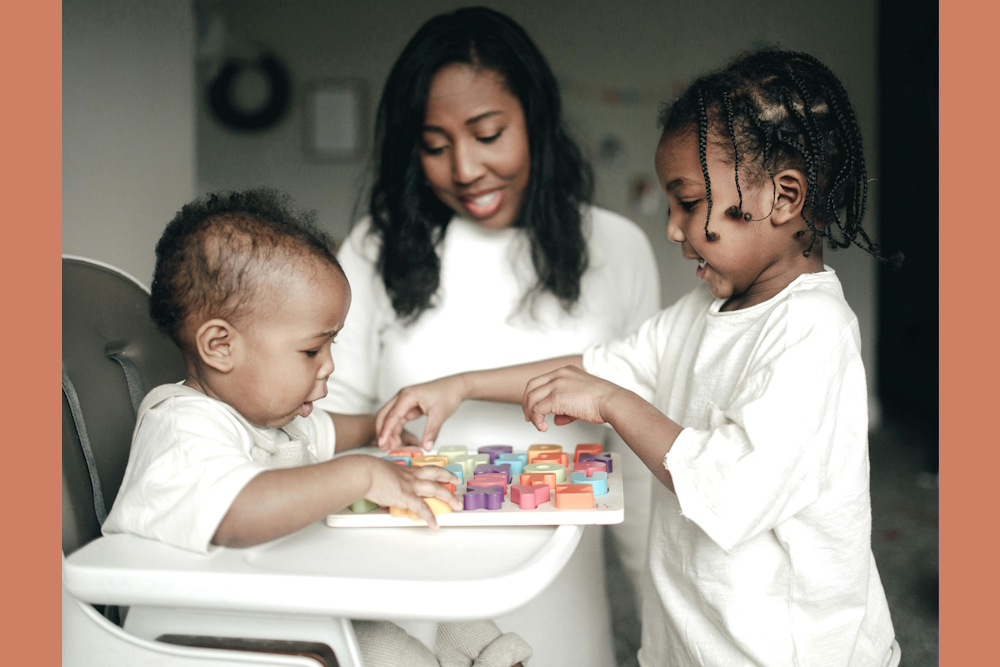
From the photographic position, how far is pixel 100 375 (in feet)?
3.05

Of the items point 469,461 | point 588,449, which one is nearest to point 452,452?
point 469,461

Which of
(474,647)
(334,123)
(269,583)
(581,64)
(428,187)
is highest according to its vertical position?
(581,64)

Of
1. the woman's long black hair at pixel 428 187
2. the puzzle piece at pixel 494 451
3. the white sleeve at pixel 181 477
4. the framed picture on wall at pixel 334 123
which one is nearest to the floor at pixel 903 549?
the puzzle piece at pixel 494 451

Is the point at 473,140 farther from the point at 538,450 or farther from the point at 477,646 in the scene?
the point at 477,646

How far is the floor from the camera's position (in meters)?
1.63

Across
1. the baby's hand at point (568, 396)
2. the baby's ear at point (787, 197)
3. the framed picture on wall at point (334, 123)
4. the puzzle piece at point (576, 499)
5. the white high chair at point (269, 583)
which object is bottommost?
the white high chair at point (269, 583)

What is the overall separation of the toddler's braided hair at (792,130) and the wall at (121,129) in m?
0.73

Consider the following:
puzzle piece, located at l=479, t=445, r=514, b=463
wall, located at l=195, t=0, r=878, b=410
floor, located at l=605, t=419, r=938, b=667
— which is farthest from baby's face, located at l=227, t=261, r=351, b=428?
wall, located at l=195, t=0, r=878, b=410

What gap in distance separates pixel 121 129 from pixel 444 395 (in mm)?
616

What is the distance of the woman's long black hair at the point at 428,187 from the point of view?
4.27 feet

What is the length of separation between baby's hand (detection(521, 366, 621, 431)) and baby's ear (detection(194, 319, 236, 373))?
0.36 metres

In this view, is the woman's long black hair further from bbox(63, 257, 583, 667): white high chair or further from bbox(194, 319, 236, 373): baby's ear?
bbox(63, 257, 583, 667): white high chair

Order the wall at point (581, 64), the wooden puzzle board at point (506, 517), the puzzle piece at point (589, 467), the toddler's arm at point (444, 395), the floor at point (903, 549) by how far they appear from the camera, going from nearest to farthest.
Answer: the wooden puzzle board at point (506, 517) < the puzzle piece at point (589, 467) < the toddler's arm at point (444, 395) < the floor at point (903, 549) < the wall at point (581, 64)

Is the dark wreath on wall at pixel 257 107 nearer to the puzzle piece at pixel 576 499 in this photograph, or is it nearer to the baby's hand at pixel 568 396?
the baby's hand at pixel 568 396
